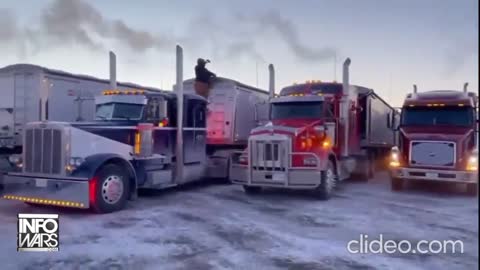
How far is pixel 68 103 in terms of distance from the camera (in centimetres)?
1287

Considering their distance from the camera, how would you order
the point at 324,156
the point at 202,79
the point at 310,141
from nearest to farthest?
the point at 324,156, the point at 310,141, the point at 202,79

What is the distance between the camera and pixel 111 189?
29.0 feet

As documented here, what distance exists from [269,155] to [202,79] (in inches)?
188

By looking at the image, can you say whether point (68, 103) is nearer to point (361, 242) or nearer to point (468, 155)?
point (361, 242)

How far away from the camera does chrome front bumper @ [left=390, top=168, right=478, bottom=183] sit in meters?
10.9

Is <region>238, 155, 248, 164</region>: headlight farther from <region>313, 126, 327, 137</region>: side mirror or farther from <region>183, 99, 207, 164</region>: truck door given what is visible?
<region>313, 126, 327, 137</region>: side mirror

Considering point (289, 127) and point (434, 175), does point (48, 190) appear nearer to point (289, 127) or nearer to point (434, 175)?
point (289, 127)

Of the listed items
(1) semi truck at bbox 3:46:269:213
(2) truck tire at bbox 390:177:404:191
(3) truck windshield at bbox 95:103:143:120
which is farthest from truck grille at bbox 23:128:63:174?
(2) truck tire at bbox 390:177:404:191

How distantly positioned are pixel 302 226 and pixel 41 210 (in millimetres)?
5601

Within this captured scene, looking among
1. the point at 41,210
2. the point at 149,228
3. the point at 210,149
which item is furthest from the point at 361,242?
the point at 210,149

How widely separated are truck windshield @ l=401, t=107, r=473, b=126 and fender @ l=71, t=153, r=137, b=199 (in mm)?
8063

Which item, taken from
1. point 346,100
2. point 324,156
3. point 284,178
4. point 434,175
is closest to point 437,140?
point 434,175

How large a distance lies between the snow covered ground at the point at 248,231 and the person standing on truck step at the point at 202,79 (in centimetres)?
396

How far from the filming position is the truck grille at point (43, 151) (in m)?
8.59
